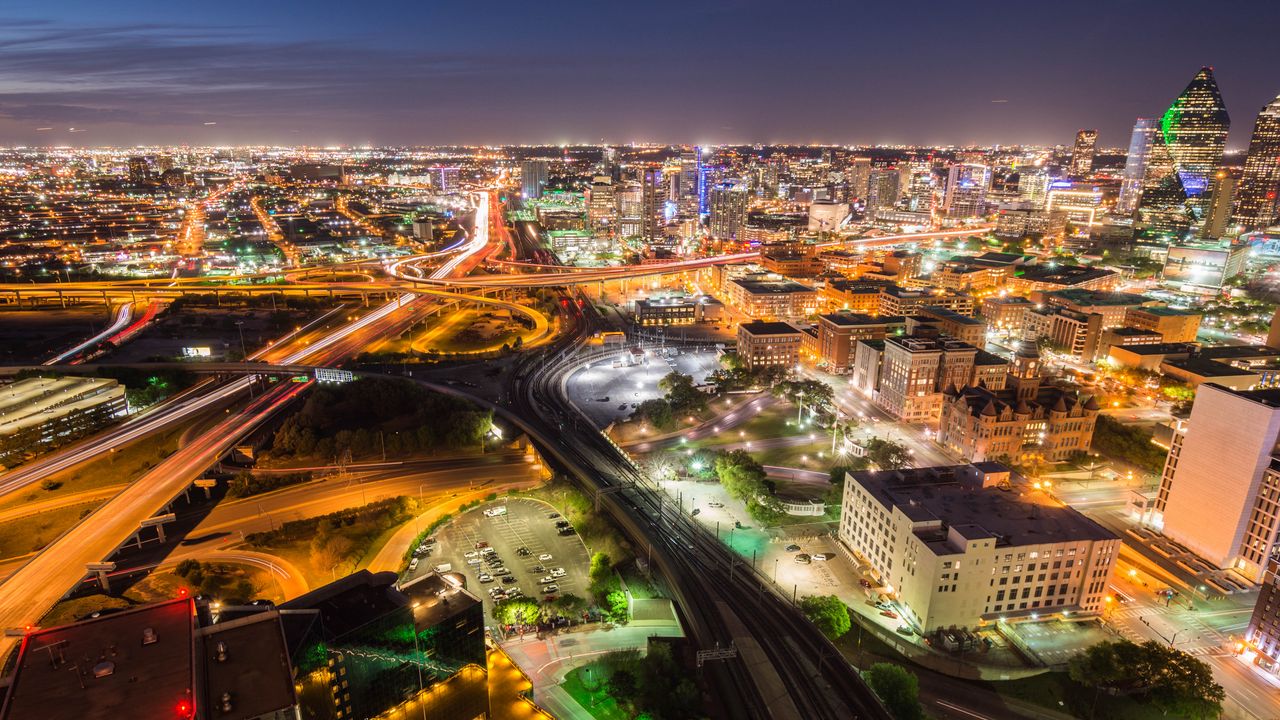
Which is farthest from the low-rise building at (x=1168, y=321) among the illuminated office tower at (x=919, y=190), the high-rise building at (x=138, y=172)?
the high-rise building at (x=138, y=172)

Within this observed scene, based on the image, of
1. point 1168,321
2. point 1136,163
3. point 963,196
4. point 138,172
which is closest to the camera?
point 1168,321

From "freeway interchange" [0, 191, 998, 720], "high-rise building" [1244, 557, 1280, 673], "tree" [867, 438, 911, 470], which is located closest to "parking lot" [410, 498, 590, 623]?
"freeway interchange" [0, 191, 998, 720]

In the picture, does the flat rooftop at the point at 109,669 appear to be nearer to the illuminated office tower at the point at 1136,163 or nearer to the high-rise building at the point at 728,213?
the high-rise building at the point at 728,213

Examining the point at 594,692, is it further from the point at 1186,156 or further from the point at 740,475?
the point at 1186,156

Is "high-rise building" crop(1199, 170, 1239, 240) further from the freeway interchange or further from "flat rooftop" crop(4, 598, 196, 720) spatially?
"flat rooftop" crop(4, 598, 196, 720)

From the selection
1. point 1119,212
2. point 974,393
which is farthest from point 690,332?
point 1119,212

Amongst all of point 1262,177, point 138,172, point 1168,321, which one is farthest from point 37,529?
point 138,172
